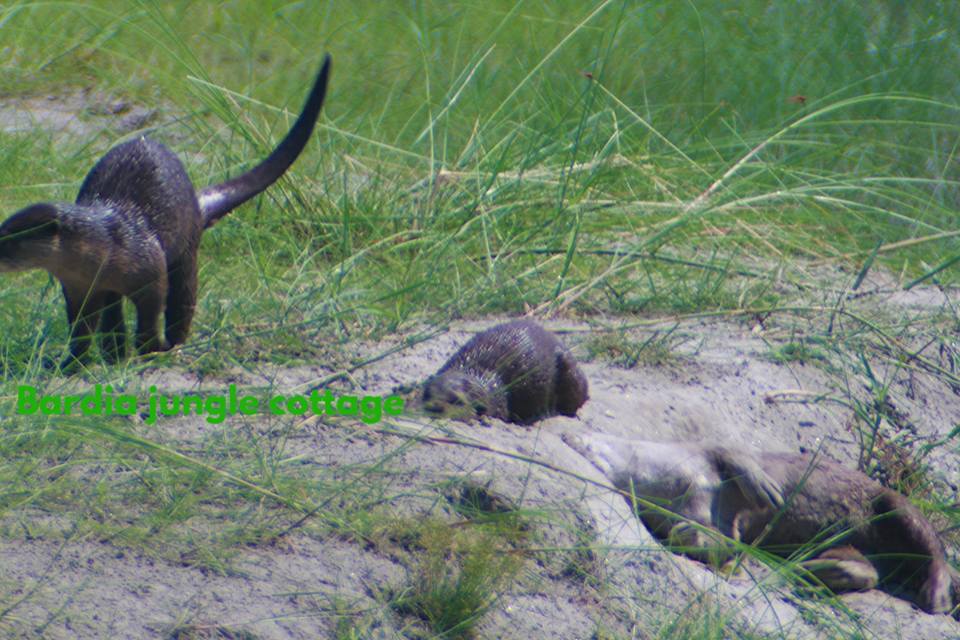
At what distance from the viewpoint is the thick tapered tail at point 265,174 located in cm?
341

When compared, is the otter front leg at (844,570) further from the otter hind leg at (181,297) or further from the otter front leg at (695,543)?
the otter hind leg at (181,297)

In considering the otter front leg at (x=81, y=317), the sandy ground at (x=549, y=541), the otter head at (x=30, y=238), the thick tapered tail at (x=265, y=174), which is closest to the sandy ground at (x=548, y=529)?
the sandy ground at (x=549, y=541)

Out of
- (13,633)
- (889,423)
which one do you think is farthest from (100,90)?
(13,633)

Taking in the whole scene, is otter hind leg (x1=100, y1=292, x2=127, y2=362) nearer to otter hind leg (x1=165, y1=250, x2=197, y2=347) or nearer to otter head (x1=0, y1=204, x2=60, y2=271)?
otter hind leg (x1=165, y1=250, x2=197, y2=347)

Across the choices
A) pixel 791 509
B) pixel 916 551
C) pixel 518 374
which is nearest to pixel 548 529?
pixel 518 374

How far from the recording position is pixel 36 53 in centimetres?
601

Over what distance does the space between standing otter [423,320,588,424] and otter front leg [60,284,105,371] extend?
85cm

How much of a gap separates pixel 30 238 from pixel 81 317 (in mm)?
271

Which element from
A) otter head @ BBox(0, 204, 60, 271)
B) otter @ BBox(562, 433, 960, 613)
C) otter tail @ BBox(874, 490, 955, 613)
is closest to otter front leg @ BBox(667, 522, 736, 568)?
otter @ BBox(562, 433, 960, 613)

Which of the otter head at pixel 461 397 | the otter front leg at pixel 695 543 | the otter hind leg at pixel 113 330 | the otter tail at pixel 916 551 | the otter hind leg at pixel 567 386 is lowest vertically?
the otter tail at pixel 916 551

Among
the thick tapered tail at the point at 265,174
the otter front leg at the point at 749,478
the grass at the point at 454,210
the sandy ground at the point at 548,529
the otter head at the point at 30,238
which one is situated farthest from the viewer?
the thick tapered tail at the point at 265,174

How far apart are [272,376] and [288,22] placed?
4.01m

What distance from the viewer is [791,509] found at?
315cm

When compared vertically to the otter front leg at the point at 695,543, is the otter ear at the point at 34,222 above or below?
above
